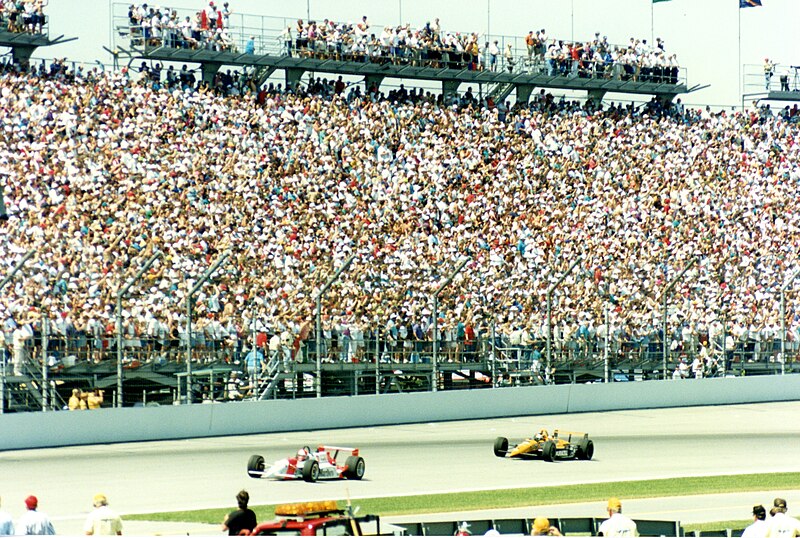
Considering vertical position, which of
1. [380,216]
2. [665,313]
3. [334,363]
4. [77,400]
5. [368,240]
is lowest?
[77,400]

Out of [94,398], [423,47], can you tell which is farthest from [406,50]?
[94,398]

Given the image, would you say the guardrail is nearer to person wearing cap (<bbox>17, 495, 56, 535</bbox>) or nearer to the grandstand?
the grandstand

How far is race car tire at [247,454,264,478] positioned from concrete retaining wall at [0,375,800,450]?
507 cm

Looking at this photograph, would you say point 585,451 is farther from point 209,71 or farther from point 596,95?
point 596,95

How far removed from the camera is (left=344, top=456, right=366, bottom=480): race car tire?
792 inches

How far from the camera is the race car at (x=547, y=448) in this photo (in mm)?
22781

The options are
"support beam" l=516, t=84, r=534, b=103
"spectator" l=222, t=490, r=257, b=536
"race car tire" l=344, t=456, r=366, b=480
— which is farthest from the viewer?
"support beam" l=516, t=84, r=534, b=103

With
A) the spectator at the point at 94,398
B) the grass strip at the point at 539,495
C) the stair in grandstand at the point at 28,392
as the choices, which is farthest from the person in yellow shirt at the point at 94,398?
the grass strip at the point at 539,495

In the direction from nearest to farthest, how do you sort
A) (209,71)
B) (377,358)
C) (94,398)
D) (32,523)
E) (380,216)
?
(32,523), (94,398), (377,358), (380,216), (209,71)

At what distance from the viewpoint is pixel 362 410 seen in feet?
90.8

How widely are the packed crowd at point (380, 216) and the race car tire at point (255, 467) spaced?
16.1 ft

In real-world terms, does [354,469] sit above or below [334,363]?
below

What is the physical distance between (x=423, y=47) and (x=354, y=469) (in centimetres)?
2644

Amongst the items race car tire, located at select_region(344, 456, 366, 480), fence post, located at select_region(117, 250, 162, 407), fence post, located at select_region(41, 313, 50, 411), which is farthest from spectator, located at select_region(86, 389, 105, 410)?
race car tire, located at select_region(344, 456, 366, 480)
